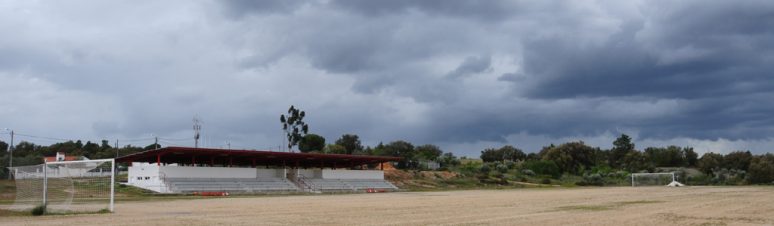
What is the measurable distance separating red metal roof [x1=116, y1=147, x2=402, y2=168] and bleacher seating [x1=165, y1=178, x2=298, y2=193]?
290cm

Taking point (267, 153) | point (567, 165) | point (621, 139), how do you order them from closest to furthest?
point (267, 153) < point (567, 165) < point (621, 139)

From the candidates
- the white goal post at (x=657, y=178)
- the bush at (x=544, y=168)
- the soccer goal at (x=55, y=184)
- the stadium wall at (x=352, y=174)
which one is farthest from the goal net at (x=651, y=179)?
the soccer goal at (x=55, y=184)

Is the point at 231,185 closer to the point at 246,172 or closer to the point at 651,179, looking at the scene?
the point at 246,172

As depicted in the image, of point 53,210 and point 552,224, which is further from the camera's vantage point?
point 53,210

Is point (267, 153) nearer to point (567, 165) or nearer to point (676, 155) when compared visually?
point (567, 165)

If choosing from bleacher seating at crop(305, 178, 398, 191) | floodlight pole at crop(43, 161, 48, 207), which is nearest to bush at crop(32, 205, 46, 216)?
floodlight pole at crop(43, 161, 48, 207)

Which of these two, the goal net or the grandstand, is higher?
the grandstand

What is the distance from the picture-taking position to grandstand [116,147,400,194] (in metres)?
66.2

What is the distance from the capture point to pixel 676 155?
5915 inches

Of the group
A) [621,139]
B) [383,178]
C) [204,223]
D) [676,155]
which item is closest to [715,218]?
[204,223]

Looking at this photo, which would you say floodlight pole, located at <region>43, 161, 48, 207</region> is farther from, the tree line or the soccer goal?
the tree line

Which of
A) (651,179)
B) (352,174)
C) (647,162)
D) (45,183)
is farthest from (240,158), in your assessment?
(647,162)

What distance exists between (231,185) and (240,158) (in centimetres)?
1074

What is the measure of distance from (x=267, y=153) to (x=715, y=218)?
58.0 m
